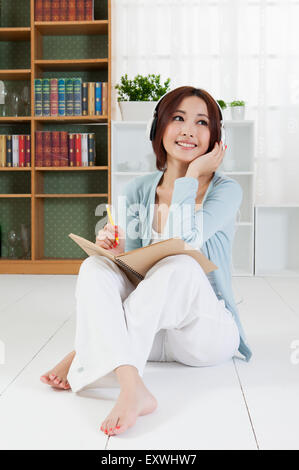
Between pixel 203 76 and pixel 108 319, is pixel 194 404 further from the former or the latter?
pixel 203 76

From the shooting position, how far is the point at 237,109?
13.2 feet

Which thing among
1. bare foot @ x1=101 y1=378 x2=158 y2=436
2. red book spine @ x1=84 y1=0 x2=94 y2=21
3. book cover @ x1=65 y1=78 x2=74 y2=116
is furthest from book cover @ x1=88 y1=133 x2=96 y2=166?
bare foot @ x1=101 y1=378 x2=158 y2=436

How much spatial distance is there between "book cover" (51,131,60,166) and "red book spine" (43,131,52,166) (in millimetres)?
22

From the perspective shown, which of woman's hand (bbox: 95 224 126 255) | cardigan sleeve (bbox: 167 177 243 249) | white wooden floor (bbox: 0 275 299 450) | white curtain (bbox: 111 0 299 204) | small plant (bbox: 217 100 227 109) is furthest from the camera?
white curtain (bbox: 111 0 299 204)

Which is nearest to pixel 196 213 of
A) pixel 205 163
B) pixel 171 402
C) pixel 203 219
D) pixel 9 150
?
pixel 203 219

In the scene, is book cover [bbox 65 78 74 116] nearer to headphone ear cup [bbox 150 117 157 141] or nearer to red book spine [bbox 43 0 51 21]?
red book spine [bbox 43 0 51 21]

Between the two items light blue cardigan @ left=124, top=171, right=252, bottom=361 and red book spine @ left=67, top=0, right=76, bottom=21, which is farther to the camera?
red book spine @ left=67, top=0, right=76, bottom=21

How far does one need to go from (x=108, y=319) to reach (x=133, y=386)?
0.16 metres

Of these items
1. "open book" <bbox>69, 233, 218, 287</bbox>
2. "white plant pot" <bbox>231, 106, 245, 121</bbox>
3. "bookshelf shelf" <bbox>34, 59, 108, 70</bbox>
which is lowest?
"open book" <bbox>69, 233, 218, 287</bbox>

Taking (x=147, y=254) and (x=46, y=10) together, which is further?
(x=46, y=10)

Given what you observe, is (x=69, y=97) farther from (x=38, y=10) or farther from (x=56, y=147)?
(x=38, y=10)

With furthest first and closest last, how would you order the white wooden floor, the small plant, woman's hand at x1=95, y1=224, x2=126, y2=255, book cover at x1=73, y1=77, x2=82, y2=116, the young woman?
book cover at x1=73, y1=77, x2=82, y2=116 < the small plant < woman's hand at x1=95, y1=224, x2=126, y2=255 < the young woman < the white wooden floor

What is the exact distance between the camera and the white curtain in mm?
4172

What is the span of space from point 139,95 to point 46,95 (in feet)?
2.24
